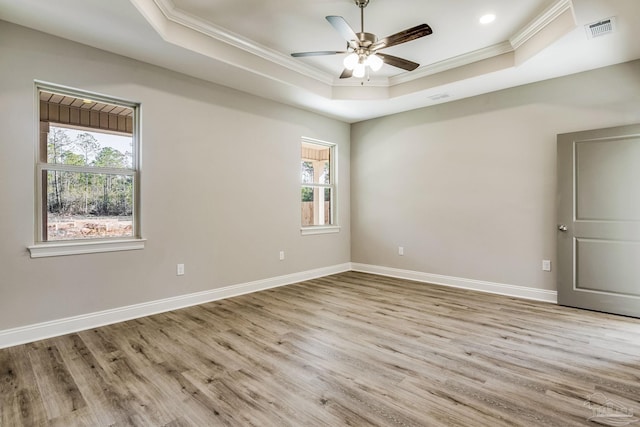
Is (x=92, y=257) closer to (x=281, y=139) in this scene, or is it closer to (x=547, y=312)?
(x=281, y=139)

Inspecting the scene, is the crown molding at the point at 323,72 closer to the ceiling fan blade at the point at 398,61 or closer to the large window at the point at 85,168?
the large window at the point at 85,168

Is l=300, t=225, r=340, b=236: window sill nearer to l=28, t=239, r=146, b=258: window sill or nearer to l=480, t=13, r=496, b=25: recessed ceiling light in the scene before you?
l=28, t=239, r=146, b=258: window sill

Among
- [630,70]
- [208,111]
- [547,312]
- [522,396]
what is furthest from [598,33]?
[208,111]

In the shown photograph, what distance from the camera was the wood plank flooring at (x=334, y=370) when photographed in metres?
1.82

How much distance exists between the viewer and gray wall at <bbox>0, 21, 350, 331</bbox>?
277cm

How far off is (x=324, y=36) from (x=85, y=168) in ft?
8.99

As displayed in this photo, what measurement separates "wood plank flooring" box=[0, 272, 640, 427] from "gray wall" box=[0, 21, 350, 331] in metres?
0.42

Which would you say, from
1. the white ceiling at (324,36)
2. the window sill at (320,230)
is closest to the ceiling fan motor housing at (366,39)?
the white ceiling at (324,36)

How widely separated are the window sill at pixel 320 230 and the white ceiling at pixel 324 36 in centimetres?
203

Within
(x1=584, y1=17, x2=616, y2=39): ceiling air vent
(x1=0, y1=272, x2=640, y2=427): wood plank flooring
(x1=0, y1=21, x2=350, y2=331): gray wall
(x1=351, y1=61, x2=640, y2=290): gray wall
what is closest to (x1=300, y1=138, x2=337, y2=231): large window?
(x1=0, y1=21, x2=350, y2=331): gray wall

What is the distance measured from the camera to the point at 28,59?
9.25 ft

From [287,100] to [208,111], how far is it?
121 cm

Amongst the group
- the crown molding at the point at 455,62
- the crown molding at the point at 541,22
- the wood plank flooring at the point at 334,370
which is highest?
the crown molding at the point at 455,62

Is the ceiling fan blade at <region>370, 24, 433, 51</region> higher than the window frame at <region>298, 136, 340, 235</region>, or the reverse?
the ceiling fan blade at <region>370, 24, 433, 51</region>
